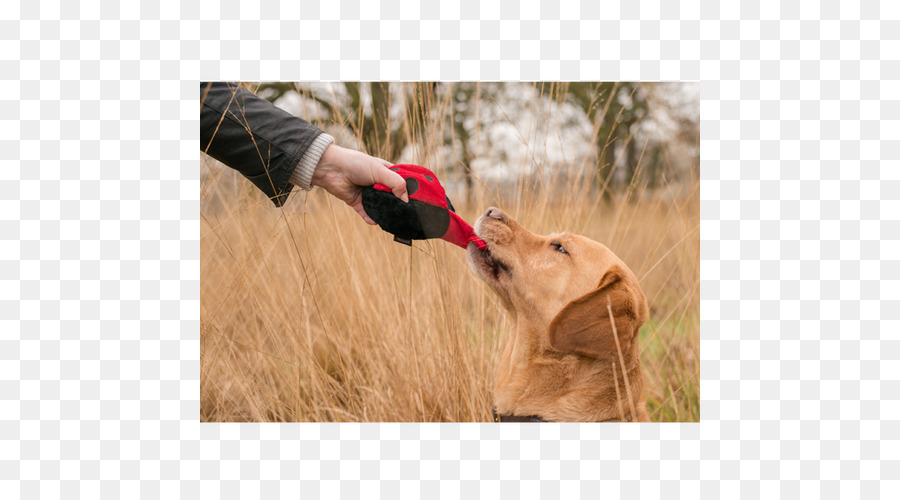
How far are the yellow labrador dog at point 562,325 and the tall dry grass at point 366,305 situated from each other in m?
0.36

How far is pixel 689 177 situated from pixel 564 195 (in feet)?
2.25

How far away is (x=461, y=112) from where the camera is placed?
3.09 metres

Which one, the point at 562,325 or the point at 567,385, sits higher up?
the point at 562,325

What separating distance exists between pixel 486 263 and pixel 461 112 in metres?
1.27

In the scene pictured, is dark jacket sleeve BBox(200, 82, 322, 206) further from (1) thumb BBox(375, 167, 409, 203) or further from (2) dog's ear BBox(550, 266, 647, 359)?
(2) dog's ear BBox(550, 266, 647, 359)

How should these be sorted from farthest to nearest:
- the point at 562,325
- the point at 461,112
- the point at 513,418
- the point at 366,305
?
the point at 461,112 → the point at 366,305 → the point at 513,418 → the point at 562,325

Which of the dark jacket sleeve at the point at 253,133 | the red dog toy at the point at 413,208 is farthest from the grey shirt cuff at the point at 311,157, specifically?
Result: the red dog toy at the point at 413,208

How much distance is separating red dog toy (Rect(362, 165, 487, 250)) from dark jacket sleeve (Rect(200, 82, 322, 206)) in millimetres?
351

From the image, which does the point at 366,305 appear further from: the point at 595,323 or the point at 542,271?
the point at 595,323

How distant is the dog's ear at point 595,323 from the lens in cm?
189

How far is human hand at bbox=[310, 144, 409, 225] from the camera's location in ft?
6.71

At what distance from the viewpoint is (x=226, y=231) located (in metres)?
2.57

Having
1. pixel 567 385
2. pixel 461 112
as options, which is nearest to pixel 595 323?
pixel 567 385

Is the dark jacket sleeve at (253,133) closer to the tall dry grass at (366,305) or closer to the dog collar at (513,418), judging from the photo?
the tall dry grass at (366,305)
